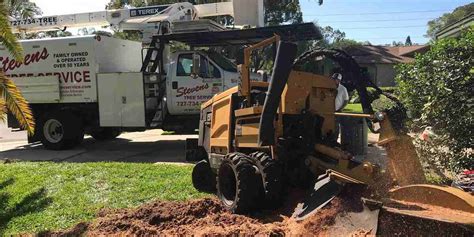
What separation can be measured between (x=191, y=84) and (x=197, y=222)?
6.67 meters

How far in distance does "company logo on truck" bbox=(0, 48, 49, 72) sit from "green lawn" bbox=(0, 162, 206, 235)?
4.25 m

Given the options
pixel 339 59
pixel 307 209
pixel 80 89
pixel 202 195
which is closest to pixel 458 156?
pixel 339 59

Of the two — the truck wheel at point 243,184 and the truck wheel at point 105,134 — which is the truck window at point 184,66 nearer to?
the truck wheel at point 105,134

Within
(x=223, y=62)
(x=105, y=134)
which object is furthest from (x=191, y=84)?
(x=105, y=134)

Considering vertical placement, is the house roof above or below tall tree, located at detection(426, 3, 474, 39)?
below

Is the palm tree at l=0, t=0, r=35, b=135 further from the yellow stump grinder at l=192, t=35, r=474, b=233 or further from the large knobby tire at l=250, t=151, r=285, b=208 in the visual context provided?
the large knobby tire at l=250, t=151, r=285, b=208

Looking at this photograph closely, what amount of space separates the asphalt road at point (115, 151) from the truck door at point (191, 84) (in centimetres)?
124

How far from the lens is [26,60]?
44.7ft

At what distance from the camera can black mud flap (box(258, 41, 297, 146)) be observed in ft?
17.3

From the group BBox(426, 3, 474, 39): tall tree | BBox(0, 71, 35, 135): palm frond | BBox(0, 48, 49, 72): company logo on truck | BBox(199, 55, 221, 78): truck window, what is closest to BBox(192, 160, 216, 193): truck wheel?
BBox(0, 71, 35, 135): palm frond

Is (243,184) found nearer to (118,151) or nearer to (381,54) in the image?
(118,151)

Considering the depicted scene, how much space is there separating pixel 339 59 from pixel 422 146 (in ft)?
5.24

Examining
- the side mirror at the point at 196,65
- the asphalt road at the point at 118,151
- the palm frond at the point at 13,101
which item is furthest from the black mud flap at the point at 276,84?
the side mirror at the point at 196,65

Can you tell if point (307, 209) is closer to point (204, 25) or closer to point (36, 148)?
point (204, 25)
